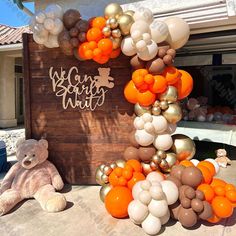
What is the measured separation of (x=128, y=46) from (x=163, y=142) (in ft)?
4.37

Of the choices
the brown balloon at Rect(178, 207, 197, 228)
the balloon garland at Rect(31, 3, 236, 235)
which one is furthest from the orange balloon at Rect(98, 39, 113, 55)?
the brown balloon at Rect(178, 207, 197, 228)

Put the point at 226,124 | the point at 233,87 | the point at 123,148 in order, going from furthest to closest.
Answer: the point at 233,87 < the point at 226,124 < the point at 123,148

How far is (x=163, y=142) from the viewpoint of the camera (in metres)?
3.40

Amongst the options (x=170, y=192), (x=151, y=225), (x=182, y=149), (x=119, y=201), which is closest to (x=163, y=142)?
(x=182, y=149)

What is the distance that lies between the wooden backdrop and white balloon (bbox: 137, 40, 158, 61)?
0.61m

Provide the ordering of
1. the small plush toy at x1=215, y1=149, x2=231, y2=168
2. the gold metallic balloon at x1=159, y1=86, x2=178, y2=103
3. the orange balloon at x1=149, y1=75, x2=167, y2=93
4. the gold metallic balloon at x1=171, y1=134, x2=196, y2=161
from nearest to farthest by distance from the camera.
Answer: the orange balloon at x1=149, y1=75, x2=167, y2=93
the gold metallic balloon at x1=159, y1=86, x2=178, y2=103
the gold metallic balloon at x1=171, y1=134, x2=196, y2=161
the small plush toy at x1=215, y1=149, x2=231, y2=168

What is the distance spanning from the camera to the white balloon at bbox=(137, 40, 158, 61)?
3.11 m

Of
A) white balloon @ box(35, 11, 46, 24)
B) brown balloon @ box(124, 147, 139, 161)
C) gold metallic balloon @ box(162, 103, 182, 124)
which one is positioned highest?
white balloon @ box(35, 11, 46, 24)

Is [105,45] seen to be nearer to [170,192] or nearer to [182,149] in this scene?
[182,149]

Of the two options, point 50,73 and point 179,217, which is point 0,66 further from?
point 179,217

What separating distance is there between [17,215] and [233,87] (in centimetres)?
813

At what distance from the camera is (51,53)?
3.98 meters

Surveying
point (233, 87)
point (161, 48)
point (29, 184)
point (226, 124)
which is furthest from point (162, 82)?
point (233, 87)

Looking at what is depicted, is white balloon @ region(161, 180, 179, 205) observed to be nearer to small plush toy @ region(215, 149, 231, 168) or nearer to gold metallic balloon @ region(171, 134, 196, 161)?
gold metallic balloon @ region(171, 134, 196, 161)
